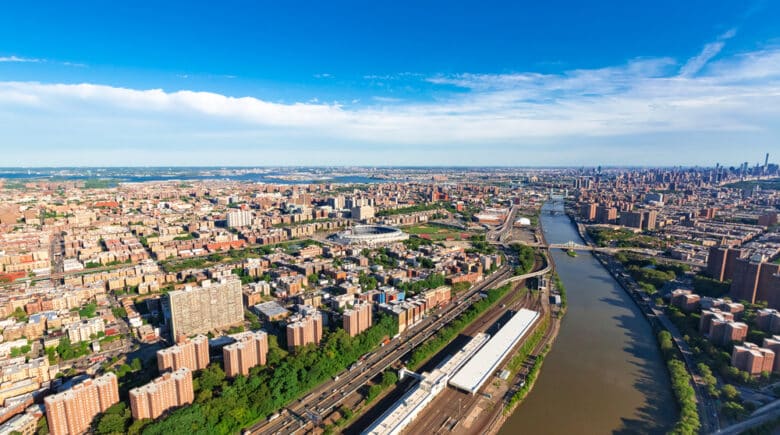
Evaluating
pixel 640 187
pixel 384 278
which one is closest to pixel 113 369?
pixel 384 278

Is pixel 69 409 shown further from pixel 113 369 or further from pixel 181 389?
pixel 113 369

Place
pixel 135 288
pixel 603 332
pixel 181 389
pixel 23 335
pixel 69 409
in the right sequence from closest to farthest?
pixel 69 409, pixel 181 389, pixel 23 335, pixel 603 332, pixel 135 288

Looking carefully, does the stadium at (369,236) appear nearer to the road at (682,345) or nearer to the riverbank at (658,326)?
the riverbank at (658,326)

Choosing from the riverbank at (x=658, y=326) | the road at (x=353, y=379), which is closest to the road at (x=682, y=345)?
the riverbank at (x=658, y=326)

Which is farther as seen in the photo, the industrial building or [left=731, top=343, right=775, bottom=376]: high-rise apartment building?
[left=731, top=343, right=775, bottom=376]: high-rise apartment building

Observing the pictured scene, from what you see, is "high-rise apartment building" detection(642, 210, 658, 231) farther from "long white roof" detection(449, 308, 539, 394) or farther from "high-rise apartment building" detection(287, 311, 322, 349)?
"high-rise apartment building" detection(287, 311, 322, 349)

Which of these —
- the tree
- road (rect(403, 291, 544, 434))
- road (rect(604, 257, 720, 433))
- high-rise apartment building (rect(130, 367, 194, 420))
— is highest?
high-rise apartment building (rect(130, 367, 194, 420))

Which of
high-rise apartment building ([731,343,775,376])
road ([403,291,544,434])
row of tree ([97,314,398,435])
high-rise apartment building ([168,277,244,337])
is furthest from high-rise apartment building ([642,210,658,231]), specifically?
high-rise apartment building ([168,277,244,337])

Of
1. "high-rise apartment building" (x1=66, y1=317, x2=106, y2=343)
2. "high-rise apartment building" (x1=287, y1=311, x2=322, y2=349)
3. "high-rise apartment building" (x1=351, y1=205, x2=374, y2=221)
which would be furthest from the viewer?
"high-rise apartment building" (x1=351, y1=205, x2=374, y2=221)
